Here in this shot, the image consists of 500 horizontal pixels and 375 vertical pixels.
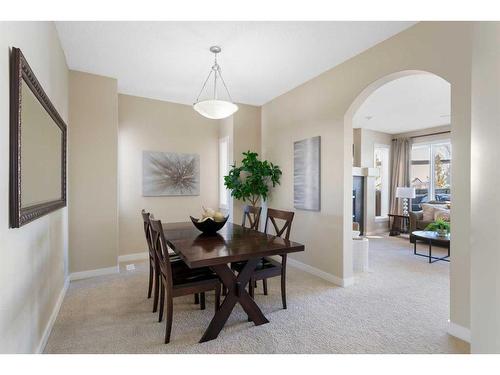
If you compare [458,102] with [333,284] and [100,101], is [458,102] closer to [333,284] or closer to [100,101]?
[333,284]

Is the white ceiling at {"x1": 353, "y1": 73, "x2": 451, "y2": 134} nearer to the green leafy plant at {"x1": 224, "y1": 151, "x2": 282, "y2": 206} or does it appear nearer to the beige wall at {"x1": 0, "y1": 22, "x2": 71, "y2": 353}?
the green leafy plant at {"x1": 224, "y1": 151, "x2": 282, "y2": 206}

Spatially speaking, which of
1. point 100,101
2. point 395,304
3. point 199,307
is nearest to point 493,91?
point 395,304

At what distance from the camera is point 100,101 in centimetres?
344

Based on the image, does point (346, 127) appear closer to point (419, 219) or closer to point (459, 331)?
point (459, 331)

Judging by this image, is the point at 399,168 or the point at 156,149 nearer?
the point at 156,149

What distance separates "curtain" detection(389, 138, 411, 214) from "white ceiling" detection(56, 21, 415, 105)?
4.52 meters

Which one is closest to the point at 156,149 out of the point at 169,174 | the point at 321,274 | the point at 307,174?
the point at 169,174

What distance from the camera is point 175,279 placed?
2.07 metres

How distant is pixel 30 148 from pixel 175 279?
1318mm

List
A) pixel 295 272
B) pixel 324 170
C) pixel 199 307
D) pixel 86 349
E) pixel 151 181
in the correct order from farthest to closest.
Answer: pixel 151 181 → pixel 295 272 → pixel 324 170 → pixel 199 307 → pixel 86 349

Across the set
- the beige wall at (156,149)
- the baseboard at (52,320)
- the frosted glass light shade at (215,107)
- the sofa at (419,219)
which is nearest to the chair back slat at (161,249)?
the baseboard at (52,320)

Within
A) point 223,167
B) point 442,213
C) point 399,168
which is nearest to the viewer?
point 223,167

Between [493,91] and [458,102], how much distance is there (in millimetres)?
1453

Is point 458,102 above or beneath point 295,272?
above
